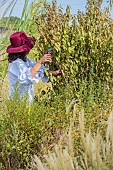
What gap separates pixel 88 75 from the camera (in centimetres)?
469

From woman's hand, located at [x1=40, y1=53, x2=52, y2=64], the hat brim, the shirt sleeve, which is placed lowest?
the shirt sleeve

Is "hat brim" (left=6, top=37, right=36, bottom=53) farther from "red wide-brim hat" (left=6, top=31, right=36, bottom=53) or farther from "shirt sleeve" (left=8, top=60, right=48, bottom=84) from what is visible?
"shirt sleeve" (left=8, top=60, right=48, bottom=84)

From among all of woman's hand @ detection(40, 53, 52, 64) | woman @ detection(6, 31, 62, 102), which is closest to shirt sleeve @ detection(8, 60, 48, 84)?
woman @ detection(6, 31, 62, 102)

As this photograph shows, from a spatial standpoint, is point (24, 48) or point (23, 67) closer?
point (23, 67)

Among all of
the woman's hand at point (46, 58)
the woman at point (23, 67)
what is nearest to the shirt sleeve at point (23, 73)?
the woman at point (23, 67)

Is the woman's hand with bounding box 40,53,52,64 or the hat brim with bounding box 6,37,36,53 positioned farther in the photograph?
the hat brim with bounding box 6,37,36,53

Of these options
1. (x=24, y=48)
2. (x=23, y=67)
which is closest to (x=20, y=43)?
(x=24, y=48)

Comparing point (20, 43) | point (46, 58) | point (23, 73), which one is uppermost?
point (20, 43)

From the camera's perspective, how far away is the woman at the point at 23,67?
429 cm

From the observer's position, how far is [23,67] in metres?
4.38

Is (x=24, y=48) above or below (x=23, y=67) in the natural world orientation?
above

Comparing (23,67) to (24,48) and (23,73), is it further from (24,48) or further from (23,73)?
(24,48)

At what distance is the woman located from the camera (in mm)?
4289

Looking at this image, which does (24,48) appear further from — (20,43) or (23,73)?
(23,73)
